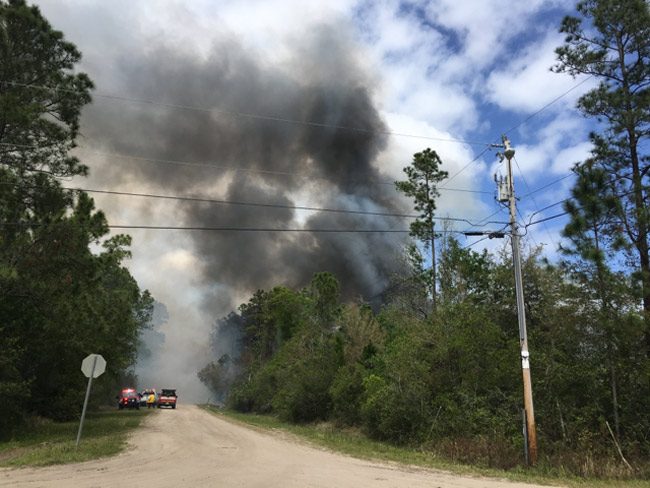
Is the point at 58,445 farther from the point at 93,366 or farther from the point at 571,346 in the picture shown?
the point at 571,346

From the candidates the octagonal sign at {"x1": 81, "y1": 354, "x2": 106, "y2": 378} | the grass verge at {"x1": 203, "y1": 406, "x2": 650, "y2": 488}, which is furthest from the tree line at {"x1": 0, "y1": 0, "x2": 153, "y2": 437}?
the grass verge at {"x1": 203, "y1": 406, "x2": 650, "y2": 488}

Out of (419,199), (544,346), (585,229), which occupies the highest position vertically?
(419,199)

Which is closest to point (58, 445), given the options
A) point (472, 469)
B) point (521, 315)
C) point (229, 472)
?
point (229, 472)

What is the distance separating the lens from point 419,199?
3984cm

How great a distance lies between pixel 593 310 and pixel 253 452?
41.4 feet

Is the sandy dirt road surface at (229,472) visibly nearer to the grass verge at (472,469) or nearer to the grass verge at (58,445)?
the grass verge at (58,445)

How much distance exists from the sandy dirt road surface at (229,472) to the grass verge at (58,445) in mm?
871

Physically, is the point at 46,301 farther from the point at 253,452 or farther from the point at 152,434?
the point at 253,452

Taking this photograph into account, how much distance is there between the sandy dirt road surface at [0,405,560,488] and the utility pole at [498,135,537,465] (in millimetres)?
3593

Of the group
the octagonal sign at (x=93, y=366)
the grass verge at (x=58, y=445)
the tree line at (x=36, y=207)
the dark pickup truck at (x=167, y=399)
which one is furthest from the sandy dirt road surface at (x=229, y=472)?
the dark pickup truck at (x=167, y=399)

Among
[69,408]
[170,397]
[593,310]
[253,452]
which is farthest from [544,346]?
[170,397]

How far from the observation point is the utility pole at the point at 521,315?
15.5 m

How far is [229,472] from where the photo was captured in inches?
448

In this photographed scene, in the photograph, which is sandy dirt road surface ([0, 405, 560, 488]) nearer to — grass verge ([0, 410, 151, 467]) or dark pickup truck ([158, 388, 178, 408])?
grass verge ([0, 410, 151, 467])
